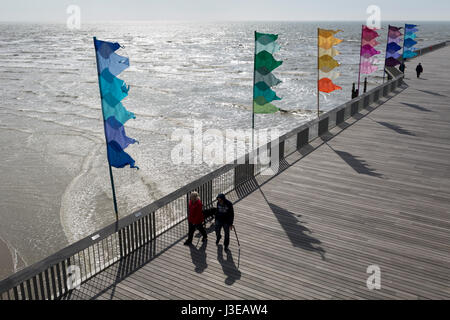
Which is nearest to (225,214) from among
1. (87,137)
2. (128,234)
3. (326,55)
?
(128,234)

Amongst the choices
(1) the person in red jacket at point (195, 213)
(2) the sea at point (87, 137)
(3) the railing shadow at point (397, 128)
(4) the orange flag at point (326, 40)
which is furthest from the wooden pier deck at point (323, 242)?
(4) the orange flag at point (326, 40)

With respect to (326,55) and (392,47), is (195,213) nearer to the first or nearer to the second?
(326,55)

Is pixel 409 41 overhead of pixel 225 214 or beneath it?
overhead

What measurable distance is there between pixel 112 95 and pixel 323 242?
6006 mm

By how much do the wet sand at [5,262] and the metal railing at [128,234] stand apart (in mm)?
1914

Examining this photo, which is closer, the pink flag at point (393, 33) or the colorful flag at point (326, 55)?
the colorful flag at point (326, 55)

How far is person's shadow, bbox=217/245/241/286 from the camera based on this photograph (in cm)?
846

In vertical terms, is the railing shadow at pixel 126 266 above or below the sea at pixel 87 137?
above

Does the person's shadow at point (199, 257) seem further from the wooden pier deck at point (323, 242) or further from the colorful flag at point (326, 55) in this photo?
the colorful flag at point (326, 55)

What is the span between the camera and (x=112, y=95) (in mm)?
10422

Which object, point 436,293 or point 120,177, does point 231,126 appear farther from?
point 436,293

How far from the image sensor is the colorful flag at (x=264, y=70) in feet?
49.7

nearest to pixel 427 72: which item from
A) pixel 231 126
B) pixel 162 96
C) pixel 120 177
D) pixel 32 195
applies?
pixel 231 126
